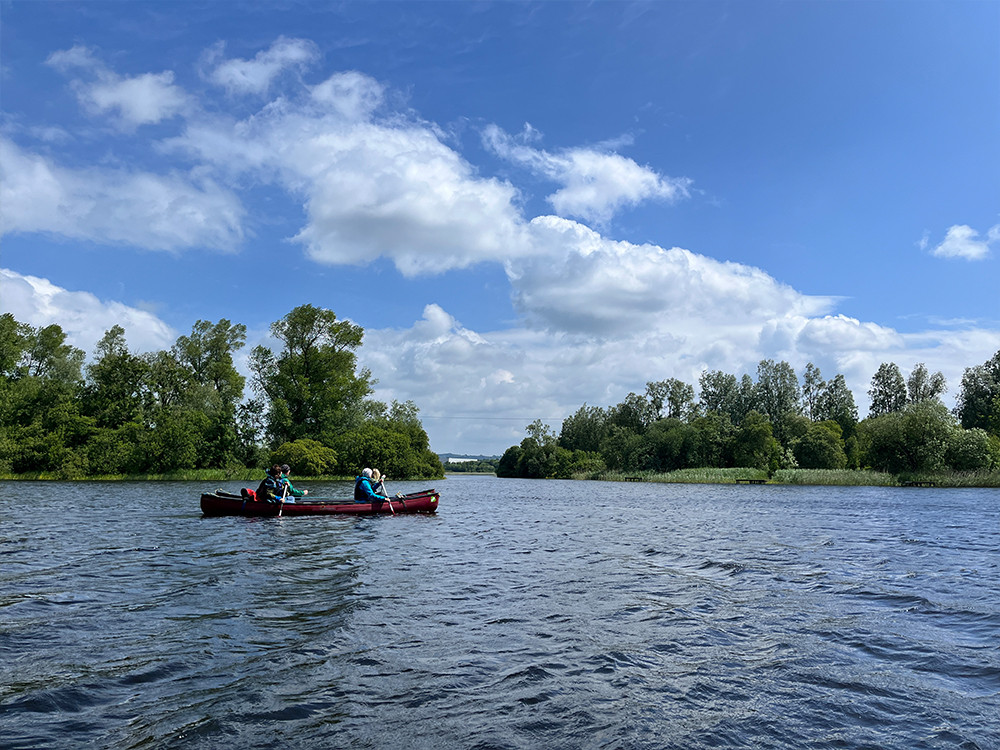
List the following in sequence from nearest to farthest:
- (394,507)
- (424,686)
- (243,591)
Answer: (424,686), (243,591), (394,507)

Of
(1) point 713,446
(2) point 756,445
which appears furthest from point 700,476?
(1) point 713,446

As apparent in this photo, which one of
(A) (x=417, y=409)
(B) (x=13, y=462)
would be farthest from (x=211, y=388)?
(A) (x=417, y=409)

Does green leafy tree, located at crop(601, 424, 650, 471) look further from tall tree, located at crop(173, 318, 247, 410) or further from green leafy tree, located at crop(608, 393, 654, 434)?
tall tree, located at crop(173, 318, 247, 410)

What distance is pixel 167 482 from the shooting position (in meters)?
57.6

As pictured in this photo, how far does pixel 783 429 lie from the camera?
317 ft

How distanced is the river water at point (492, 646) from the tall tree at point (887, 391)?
350 feet

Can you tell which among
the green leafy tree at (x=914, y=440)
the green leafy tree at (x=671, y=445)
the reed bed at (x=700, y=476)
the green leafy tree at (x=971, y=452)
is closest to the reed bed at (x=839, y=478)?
the green leafy tree at (x=914, y=440)

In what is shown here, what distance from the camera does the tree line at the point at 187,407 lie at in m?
59.8

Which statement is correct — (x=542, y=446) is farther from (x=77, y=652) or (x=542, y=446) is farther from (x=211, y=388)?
(x=77, y=652)

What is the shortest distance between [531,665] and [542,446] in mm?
125582

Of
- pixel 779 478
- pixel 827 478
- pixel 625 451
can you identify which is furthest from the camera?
pixel 625 451

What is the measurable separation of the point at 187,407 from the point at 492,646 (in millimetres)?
66203

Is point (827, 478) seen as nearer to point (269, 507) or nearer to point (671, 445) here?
point (671, 445)

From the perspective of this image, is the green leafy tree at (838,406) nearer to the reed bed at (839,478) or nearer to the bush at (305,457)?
the reed bed at (839,478)
